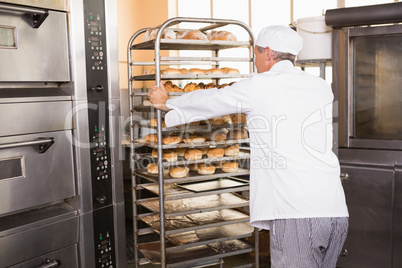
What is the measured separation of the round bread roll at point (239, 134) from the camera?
8.30 ft

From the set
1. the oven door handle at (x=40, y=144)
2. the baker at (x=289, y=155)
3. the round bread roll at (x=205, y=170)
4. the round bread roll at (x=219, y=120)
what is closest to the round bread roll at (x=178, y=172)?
the round bread roll at (x=205, y=170)

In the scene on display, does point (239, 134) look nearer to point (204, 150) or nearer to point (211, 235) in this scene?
point (204, 150)

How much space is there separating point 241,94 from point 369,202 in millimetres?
1450

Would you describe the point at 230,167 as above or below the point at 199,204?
above

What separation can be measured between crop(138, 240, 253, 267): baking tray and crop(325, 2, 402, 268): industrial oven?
0.83 metres

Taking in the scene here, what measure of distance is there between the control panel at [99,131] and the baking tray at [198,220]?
16.5 inches

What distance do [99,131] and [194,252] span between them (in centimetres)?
107

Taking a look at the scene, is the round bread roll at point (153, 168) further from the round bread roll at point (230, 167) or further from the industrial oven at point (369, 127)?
the industrial oven at point (369, 127)

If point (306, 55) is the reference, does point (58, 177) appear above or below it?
below

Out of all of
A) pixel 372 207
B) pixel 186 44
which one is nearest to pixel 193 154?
pixel 186 44

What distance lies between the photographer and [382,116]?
2.71 m

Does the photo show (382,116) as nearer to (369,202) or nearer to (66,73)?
(369,202)

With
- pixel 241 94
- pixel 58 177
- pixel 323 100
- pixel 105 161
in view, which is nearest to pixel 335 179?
pixel 323 100

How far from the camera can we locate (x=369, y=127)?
2.77m
